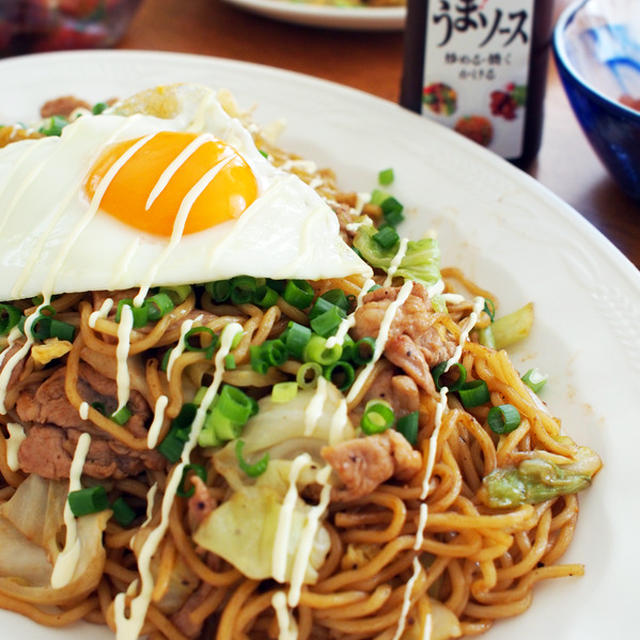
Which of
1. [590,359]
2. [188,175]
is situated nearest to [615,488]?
[590,359]

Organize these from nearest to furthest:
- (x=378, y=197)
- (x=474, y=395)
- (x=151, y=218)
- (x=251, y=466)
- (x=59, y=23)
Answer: (x=251, y=466) < (x=151, y=218) < (x=474, y=395) < (x=378, y=197) < (x=59, y=23)

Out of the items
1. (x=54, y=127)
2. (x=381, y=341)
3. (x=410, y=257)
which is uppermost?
(x=54, y=127)

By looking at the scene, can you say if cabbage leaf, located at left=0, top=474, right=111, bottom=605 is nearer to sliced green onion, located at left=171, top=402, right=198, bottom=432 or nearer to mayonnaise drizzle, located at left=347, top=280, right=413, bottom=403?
sliced green onion, located at left=171, top=402, right=198, bottom=432

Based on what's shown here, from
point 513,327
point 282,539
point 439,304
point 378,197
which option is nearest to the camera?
point 282,539

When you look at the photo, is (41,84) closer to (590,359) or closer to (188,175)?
(188,175)

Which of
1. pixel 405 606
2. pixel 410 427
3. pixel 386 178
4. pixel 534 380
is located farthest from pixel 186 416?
pixel 386 178

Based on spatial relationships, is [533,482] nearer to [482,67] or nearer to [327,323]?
[327,323]

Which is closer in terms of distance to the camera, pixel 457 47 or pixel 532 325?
pixel 532 325
